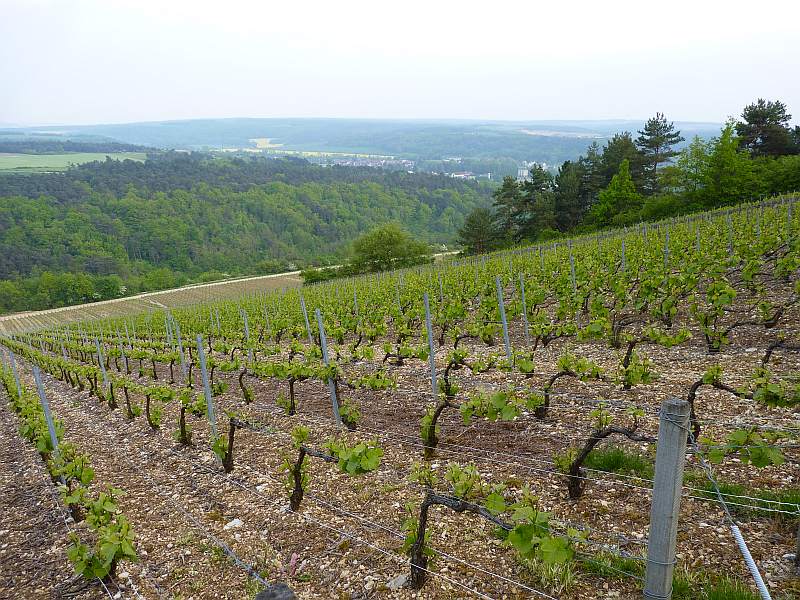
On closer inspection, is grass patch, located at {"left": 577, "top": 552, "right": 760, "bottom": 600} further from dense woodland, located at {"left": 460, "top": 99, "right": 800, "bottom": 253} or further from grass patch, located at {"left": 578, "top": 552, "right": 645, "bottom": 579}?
dense woodland, located at {"left": 460, "top": 99, "right": 800, "bottom": 253}

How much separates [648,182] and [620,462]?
44.5 meters

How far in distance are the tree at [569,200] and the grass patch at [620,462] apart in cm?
4219

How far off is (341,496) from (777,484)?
4.02 m

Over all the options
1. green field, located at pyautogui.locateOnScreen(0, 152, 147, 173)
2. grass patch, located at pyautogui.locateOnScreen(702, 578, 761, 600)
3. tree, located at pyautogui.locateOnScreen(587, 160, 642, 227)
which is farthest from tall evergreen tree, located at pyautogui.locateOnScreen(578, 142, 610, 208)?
green field, located at pyautogui.locateOnScreen(0, 152, 147, 173)

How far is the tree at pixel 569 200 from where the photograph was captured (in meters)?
43.5

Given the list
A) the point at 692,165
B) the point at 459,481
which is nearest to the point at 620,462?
the point at 459,481

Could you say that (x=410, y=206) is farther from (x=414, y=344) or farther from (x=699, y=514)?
(x=699, y=514)

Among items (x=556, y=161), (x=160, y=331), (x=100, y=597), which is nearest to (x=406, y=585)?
(x=100, y=597)

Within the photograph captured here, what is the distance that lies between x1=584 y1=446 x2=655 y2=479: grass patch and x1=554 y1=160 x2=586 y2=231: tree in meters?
42.2

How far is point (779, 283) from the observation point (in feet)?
33.2

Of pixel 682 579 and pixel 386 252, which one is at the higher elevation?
pixel 682 579

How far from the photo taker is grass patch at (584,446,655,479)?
4582 millimetres

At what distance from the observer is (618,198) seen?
37.9 metres

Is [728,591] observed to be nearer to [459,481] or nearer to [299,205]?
[459,481]
